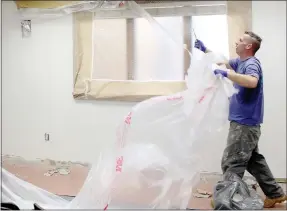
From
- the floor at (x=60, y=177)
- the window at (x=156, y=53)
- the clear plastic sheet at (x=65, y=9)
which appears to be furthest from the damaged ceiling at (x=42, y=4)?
the floor at (x=60, y=177)

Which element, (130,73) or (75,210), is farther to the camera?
(130,73)

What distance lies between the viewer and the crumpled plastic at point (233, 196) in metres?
1.72

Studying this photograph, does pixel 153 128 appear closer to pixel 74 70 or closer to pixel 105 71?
pixel 105 71

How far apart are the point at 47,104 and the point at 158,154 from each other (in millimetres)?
1678

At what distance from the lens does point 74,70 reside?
2.83 meters

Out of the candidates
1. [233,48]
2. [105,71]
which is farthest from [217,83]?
[105,71]

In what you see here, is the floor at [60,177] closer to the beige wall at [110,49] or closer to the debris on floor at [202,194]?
the debris on floor at [202,194]

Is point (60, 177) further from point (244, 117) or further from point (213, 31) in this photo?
point (213, 31)

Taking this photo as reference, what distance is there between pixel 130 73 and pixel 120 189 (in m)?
1.30

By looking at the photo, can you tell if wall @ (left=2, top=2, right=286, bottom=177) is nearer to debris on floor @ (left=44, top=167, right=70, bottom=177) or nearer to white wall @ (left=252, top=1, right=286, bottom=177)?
debris on floor @ (left=44, top=167, right=70, bottom=177)

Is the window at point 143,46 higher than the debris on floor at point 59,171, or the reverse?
the window at point 143,46

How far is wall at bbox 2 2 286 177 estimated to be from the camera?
2.84 m

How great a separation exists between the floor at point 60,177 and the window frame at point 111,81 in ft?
2.31

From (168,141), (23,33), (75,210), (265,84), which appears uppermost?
(23,33)
